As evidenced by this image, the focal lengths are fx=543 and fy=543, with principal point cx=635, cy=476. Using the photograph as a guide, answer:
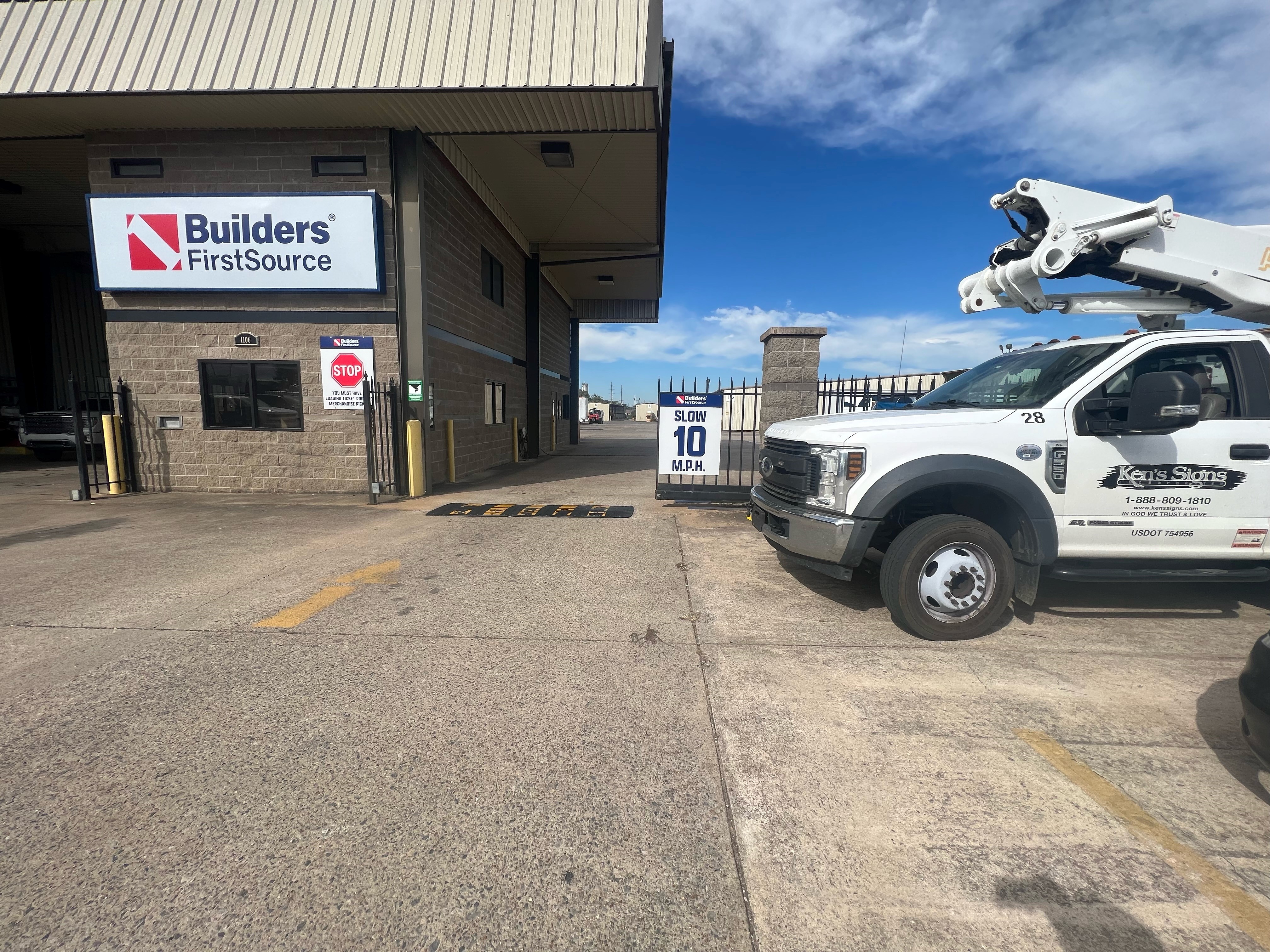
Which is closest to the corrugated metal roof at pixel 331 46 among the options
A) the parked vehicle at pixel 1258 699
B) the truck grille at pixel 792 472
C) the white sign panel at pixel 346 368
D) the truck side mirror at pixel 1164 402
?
the white sign panel at pixel 346 368

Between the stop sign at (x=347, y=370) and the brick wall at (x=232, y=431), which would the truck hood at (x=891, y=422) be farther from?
the stop sign at (x=347, y=370)

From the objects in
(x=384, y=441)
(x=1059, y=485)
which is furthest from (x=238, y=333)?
(x=1059, y=485)

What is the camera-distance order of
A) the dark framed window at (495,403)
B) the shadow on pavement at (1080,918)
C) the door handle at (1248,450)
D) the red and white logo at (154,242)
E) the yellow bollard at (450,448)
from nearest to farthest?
the shadow on pavement at (1080,918)
the door handle at (1248,450)
the red and white logo at (154,242)
the yellow bollard at (450,448)
the dark framed window at (495,403)

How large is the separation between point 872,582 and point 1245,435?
267 centimetres

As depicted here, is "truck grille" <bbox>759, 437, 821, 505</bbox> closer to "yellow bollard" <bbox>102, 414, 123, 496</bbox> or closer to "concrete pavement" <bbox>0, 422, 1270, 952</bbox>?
"concrete pavement" <bbox>0, 422, 1270, 952</bbox>

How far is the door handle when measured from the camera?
3.73 m

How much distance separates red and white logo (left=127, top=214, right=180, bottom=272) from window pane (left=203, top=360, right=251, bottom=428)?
1.64 meters

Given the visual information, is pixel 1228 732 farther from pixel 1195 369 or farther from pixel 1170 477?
pixel 1195 369

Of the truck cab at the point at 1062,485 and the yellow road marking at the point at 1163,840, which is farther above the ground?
the truck cab at the point at 1062,485

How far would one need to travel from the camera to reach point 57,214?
46.9ft

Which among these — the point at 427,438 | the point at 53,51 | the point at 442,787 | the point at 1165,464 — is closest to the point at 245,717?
the point at 442,787

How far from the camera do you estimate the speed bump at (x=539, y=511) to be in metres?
7.66

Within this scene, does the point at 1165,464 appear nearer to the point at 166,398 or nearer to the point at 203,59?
the point at 203,59

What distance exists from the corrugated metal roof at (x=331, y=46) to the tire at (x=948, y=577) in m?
7.10
